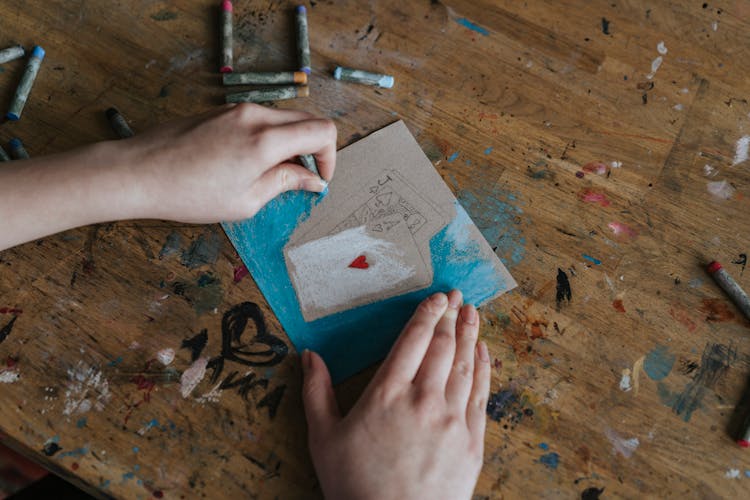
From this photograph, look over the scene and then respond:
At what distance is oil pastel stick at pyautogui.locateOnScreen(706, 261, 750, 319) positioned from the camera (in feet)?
3.34

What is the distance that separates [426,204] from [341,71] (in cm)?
35

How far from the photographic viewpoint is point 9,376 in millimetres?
907

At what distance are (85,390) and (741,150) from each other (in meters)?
1.42

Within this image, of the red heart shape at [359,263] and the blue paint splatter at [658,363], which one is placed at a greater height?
the red heart shape at [359,263]

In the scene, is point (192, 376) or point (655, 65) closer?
point (192, 376)

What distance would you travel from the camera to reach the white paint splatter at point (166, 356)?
0.93 meters

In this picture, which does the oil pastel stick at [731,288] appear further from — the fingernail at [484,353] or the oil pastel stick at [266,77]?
the oil pastel stick at [266,77]

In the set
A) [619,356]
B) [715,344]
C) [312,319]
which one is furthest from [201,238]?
[715,344]

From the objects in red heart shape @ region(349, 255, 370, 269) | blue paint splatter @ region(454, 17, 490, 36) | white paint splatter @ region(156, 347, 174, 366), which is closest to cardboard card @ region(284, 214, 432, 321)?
red heart shape @ region(349, 255, 370, 269)

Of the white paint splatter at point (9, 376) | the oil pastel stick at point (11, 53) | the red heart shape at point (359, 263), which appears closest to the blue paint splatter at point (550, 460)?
the red heart shape at point (359, 263)

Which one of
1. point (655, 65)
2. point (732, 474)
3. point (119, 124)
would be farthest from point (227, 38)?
point (732, 474)

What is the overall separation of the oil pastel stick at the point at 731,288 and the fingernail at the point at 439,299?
558 millimetres

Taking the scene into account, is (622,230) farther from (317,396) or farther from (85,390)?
(85,390)

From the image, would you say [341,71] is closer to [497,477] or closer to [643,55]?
[643,55]
